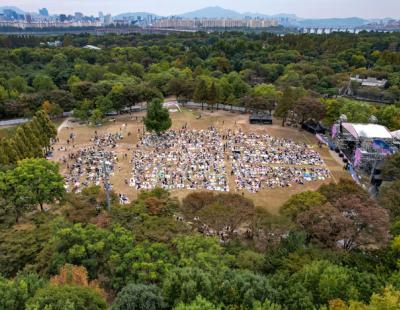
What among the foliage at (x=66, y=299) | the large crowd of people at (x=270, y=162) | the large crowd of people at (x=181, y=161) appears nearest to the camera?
the foliage at (x=66, y=299)

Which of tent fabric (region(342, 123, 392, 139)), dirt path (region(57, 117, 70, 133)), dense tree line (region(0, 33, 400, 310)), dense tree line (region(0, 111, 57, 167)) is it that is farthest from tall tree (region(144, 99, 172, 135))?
tent fabric (region(342, 123, 392, 139))

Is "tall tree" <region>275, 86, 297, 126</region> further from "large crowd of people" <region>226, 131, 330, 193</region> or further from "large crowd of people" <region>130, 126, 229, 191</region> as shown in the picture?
"large crowd of people" <region>130, 126, 229, 191</region>

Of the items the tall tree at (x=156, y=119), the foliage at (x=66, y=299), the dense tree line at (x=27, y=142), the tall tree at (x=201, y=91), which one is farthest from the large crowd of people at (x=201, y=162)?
the foliage at (x=66, y=299)

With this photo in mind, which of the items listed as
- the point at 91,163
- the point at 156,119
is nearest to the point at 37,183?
the point at 91,163

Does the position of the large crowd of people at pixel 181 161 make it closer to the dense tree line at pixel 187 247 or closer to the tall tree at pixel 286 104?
the dense tree line at pixel 187 247

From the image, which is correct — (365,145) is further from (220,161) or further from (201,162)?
(201,162)

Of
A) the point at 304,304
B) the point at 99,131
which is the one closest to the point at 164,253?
the point at 304,304

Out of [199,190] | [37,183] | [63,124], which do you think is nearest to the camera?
[37,183]
